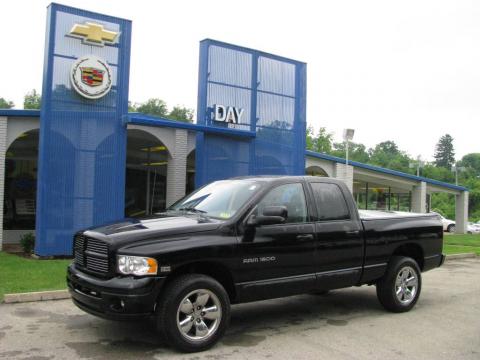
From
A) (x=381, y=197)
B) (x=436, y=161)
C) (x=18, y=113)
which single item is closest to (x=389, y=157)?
(x=436, y=161)

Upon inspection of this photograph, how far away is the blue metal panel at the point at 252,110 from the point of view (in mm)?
15055

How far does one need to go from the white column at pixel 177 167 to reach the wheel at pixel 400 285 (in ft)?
33.4

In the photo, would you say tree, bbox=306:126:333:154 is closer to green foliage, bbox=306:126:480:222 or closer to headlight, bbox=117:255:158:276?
green foliage, bbox=306:126:480:222

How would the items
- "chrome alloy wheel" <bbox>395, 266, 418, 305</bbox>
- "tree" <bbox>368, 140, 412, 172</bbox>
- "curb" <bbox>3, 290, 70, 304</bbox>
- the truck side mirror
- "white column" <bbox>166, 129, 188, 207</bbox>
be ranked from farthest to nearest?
"tree" <bbox>368, 140, 412, 172</bbox>, "white column" <bbox>166, 129, 188, 207</bbox>, "curb" <bbox>3, 290, 70, 304</bbox>, "chrome alloy wheel" <bbox>395, 266, 418, 305</bbox>, the truck side mirror

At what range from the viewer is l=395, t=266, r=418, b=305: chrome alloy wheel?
7.61 meters

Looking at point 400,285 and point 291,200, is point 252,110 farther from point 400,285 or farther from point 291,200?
point 291,200

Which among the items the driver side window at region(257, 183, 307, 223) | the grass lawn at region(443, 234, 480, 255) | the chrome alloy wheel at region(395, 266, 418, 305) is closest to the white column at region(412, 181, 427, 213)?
the grass lawn at region(443, 234, 480, 255)

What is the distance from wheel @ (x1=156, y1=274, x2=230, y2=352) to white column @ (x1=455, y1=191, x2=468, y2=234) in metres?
33.8

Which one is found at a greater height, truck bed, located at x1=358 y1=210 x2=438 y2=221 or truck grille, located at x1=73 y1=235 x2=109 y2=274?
truck bed, located at x1=358 y1=210 x2=438 y2=221

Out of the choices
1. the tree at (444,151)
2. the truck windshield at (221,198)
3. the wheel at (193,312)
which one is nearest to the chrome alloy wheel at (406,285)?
the truck windshield at (221,198)

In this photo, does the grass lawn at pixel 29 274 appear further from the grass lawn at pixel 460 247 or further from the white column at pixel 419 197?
the white column at pixel 419 197

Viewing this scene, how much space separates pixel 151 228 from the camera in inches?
219

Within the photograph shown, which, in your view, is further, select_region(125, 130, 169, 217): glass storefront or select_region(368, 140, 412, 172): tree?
select_region(368, 140, 412, 172): tree

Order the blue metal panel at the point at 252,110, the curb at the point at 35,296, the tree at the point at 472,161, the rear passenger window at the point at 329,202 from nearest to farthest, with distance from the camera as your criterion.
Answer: the rear passenger window at the point at 329,202 < the curb at the point at 35,296 < the blue metal panel at the point at 252,110 < the tree at the point at 472,161
